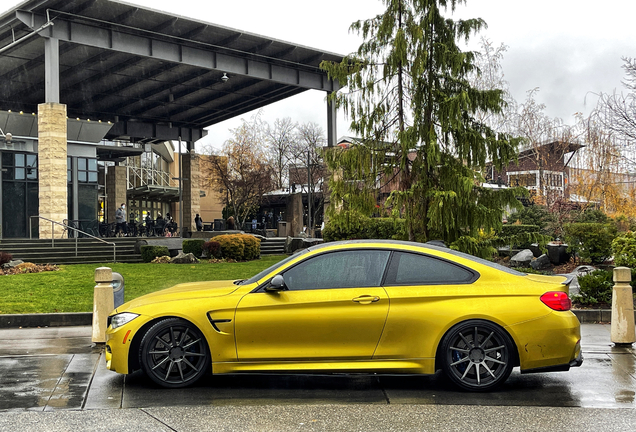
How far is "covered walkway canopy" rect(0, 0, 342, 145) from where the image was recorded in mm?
27031

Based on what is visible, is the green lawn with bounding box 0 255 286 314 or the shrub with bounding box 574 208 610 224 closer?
the green lawn with bounding box 0 255 286 314

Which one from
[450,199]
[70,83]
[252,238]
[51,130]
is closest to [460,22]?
[450,199]

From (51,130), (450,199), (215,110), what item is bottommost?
(450,199)

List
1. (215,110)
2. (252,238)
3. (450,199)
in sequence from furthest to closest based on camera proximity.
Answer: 1. (215,110)
2. (252,238)
3. (450,199)

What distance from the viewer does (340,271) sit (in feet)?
20.5

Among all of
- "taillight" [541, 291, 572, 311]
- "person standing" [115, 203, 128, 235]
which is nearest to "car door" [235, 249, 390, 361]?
"taillight" [541, 291, 572, 311]

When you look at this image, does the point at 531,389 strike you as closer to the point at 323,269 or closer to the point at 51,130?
the point at 323,269

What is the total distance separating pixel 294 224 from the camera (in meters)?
48.2

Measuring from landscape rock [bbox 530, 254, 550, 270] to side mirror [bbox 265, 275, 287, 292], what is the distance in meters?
15.7

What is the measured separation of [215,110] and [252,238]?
2037 cm

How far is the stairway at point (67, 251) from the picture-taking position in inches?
930

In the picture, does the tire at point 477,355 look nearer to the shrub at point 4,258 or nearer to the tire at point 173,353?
the tire at point 173,353

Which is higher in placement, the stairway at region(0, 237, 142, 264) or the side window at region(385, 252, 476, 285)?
the side window at region(385, 252, 476, 285)

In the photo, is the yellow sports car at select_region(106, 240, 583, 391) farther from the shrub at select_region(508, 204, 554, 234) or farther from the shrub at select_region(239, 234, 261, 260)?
the shrub at select_region(508, 204, 554, 234)
